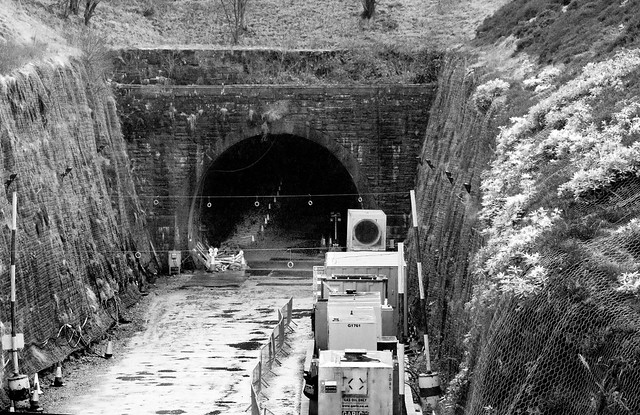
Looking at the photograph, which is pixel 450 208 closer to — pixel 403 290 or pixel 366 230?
pixel 403 290

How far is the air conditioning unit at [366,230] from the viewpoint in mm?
33531

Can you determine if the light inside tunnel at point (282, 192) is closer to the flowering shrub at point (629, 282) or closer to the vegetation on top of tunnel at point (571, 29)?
the vegetation on top of tunnel at point (571, 29)

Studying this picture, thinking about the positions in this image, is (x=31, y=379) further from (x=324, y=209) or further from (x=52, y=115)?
(x=324, y=209)

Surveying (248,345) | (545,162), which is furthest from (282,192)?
(545,162)

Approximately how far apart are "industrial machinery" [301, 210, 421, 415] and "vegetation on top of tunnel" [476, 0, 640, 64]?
6638 millimetres

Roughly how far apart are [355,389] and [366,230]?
12.8m

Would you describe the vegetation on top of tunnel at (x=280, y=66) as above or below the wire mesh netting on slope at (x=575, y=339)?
above

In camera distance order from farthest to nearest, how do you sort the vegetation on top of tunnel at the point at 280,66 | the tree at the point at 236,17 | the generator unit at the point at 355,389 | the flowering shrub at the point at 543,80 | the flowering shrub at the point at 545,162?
the tree at the point at 236,17, the vegetation on top of tunnel at the point at 280,66, the flowering shrub at the point at 543,80, the generator unit at the point at 355,389, the flowering shrub at the point at 545,162

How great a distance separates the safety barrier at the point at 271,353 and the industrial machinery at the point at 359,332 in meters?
1.13

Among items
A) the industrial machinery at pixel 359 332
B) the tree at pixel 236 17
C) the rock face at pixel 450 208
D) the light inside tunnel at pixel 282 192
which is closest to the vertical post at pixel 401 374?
the industrial machinery at pixel 359 332

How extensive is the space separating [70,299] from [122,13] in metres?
25.0

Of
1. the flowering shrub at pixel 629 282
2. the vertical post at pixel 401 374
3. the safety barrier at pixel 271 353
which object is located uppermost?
the flowering shrub at pixel 629 282

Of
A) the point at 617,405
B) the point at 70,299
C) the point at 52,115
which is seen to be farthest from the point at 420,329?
the point at 617,405

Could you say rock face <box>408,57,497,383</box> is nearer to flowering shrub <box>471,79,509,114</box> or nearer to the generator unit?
flowering shrub <box>471,79,509,114</box>
